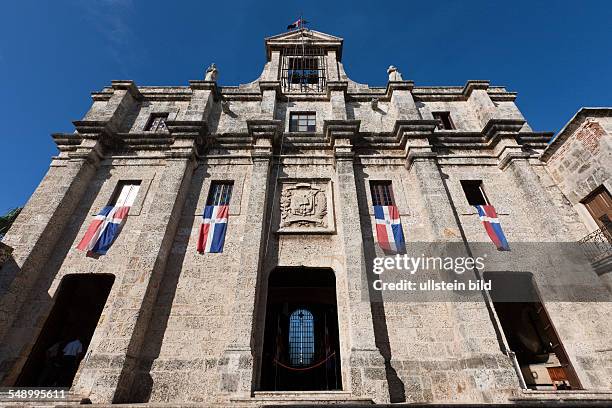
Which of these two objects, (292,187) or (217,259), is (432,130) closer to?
(292,187)

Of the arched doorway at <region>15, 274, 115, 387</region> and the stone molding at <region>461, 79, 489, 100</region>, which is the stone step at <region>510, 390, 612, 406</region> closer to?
the arched doorway at <region>15, 274, 115, 387</region>

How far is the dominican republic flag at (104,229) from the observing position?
10.6 m

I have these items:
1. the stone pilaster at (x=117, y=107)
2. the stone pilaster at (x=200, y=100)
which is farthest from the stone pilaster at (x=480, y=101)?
the stone pilaster at (x=117, y=107)

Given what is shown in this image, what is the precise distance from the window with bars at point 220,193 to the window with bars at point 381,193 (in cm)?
615

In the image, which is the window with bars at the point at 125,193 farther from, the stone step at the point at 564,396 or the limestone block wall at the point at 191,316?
the stone step at the point at 564,396

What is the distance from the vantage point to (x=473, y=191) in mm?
12859

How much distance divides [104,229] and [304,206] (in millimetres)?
7671

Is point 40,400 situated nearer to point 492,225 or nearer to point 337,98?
point 492,225

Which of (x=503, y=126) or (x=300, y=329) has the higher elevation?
(x=503, y=126)

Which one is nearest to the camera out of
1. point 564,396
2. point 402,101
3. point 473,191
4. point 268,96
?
point 564,396

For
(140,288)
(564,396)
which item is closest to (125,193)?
(140,288)

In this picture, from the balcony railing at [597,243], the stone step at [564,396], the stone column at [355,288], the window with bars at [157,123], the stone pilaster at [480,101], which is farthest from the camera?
the window with bars at [157,123]

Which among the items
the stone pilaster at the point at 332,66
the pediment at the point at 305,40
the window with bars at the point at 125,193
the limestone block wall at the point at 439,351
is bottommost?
the limestone block wall at the point at 439,351

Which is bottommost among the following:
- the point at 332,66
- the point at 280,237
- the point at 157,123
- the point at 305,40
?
the point at 280,237
